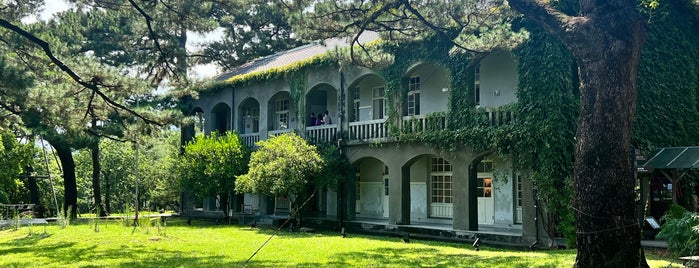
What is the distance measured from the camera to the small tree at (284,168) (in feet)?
69.4

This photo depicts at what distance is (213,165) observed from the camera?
82.6 ft

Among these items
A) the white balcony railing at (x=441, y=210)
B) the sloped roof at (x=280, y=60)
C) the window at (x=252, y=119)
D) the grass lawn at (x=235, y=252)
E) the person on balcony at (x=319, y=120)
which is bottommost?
the grass lawn at (x=235, y=252)

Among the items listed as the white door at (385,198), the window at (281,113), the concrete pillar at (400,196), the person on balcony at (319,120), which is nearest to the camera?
the concrete pillar at (400,196)

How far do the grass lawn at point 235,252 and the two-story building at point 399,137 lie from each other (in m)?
→ 1.94

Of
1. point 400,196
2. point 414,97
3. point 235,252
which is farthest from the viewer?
point 414,97

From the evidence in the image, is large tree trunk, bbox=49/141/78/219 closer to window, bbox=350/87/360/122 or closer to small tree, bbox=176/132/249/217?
small tree, bbox=176/132/249/217

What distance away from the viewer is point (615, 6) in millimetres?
8883

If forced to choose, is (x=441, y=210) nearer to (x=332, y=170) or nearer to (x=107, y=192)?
(x=332, y=170)

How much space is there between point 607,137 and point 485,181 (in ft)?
41.9

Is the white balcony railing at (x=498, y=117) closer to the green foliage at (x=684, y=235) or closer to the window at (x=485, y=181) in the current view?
the window at (x=485, y=181)

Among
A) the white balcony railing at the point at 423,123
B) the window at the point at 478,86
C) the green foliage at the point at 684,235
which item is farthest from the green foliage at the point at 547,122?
A: the green foliage at the point at 684,235

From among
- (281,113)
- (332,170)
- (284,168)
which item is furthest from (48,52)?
(281,113)

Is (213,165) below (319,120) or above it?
below

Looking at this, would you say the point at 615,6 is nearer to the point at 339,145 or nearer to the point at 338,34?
the point at 338,34
